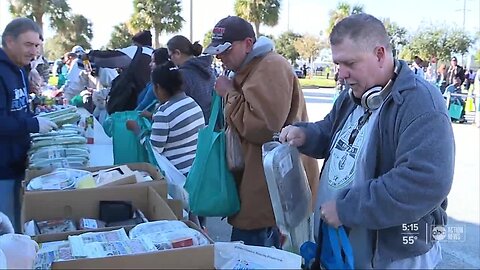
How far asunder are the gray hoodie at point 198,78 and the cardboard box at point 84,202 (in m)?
2.04

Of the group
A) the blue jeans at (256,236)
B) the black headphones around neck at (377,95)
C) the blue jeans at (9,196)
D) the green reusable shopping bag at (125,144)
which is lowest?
the blue jeans at (256,236)

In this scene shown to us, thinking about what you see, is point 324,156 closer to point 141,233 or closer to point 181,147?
point 141,233

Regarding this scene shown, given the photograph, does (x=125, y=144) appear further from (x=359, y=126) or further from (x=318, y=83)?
(x=318, y=83)

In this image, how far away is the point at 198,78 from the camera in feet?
14.2

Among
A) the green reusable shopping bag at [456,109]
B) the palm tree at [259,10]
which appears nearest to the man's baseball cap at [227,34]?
the green reusable shopping bag at [456,109]

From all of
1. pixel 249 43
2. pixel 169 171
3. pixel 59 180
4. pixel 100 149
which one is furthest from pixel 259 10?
pixel 59 180

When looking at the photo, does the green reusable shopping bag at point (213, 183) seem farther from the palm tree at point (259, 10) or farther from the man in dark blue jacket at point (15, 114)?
the palm tree at point (259, 10)

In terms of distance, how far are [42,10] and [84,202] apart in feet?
114

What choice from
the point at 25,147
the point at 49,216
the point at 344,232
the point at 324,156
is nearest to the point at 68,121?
the point at 25,147

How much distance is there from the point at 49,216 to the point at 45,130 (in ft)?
3.67

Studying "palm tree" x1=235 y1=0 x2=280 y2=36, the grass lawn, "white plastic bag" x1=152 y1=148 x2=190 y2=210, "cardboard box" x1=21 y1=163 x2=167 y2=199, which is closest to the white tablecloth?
"white plastic bag" x1=152 y1=148 x2=190 y2=210

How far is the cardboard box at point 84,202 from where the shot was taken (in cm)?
214

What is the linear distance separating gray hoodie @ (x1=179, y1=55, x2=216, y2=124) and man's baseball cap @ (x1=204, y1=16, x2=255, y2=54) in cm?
154

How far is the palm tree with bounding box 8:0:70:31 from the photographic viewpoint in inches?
1275
